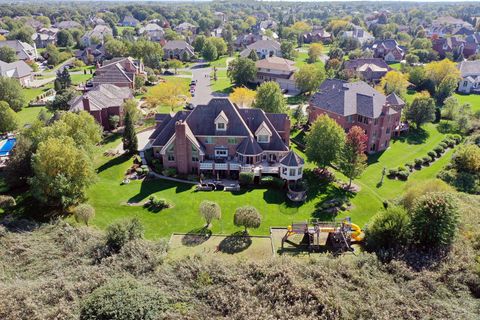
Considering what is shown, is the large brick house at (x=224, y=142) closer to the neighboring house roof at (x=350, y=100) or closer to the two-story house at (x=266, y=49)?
the neighboring house roof at (x=350, y=100)

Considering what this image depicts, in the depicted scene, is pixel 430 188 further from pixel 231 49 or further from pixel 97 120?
pixel 231 49

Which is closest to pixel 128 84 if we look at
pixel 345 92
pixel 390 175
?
pixel 345 92

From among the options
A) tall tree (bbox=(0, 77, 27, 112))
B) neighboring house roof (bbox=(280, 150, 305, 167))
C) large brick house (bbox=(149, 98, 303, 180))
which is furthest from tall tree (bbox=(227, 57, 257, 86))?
neighboring house roof (bbox=(280, 150, 305, 167))

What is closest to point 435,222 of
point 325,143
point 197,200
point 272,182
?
point 325,143

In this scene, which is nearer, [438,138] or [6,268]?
[6,268]

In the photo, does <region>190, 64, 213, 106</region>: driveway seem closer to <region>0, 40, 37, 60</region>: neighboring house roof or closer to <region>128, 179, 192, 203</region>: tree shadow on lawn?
<region>128, 179, 192, 203</region>: tree shadow on lawn
